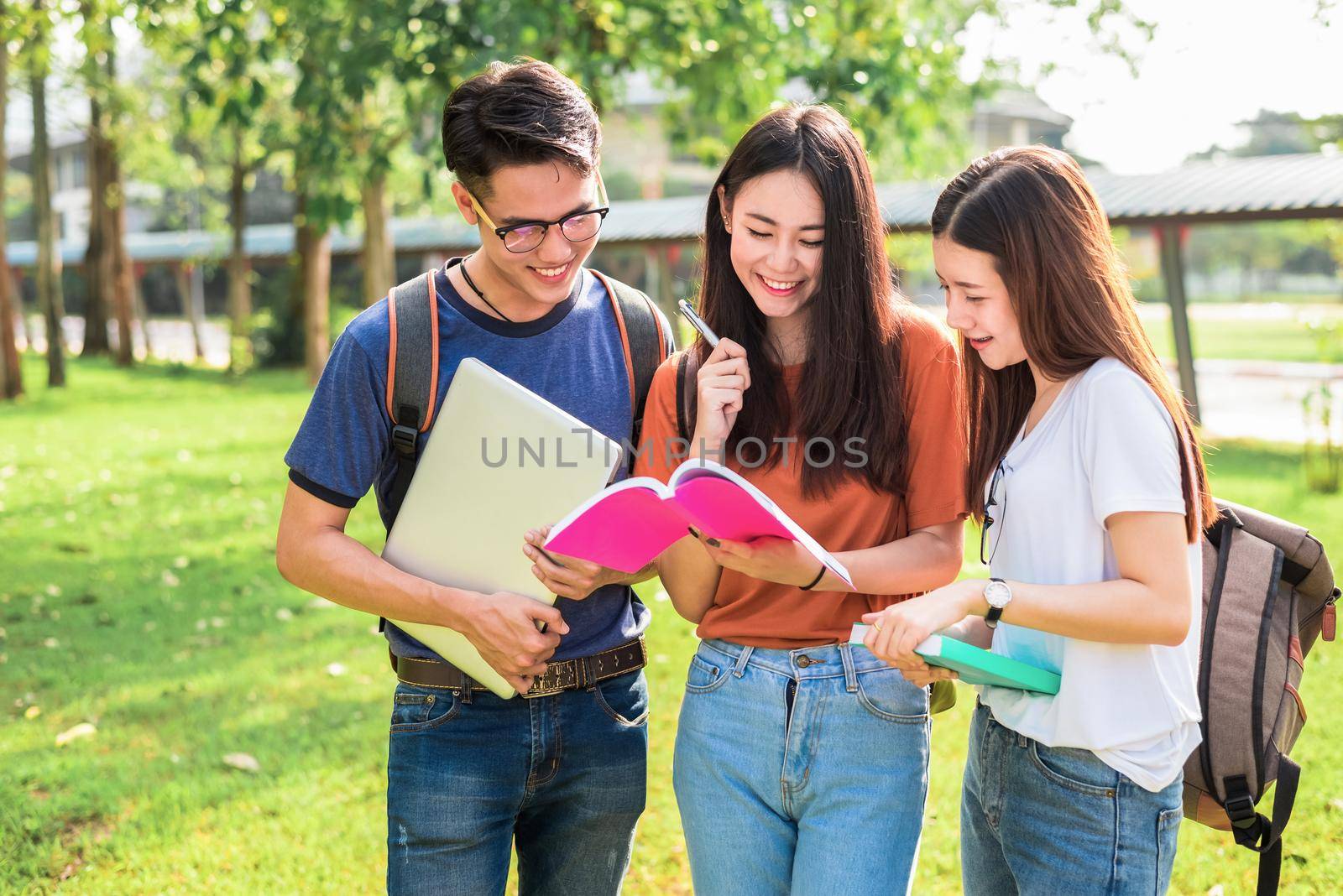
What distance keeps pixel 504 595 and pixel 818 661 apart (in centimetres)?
55

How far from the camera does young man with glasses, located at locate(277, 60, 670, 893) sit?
82.6 inches

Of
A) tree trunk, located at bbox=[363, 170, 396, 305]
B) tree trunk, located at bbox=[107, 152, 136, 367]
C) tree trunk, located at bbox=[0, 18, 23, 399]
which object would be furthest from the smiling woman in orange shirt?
tree trunk, located at bbox=[107, 152, 136, 367]

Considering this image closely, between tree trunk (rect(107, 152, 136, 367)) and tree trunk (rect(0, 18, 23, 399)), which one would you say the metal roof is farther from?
tree trunk (rect(107, 152, 136, 367))

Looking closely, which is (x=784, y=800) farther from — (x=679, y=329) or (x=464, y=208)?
(x=679, y=329)

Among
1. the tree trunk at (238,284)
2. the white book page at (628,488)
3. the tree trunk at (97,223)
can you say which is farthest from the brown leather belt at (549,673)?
the tree trunk at (97,223)

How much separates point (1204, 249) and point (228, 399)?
46161 millimetres

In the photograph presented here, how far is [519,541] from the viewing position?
212 centimetres

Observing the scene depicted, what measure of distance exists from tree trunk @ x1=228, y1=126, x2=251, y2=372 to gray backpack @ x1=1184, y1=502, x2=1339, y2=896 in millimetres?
21551

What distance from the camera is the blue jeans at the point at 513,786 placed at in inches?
84.4

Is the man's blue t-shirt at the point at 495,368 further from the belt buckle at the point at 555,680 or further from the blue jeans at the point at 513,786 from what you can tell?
the blue jeans at the point at 513,786

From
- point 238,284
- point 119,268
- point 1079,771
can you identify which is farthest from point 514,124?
point 119,268

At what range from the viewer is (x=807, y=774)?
6.54 feet

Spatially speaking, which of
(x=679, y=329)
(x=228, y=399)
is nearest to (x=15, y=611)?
(x=679, y=329)

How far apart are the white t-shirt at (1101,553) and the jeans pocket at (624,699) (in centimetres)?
72
